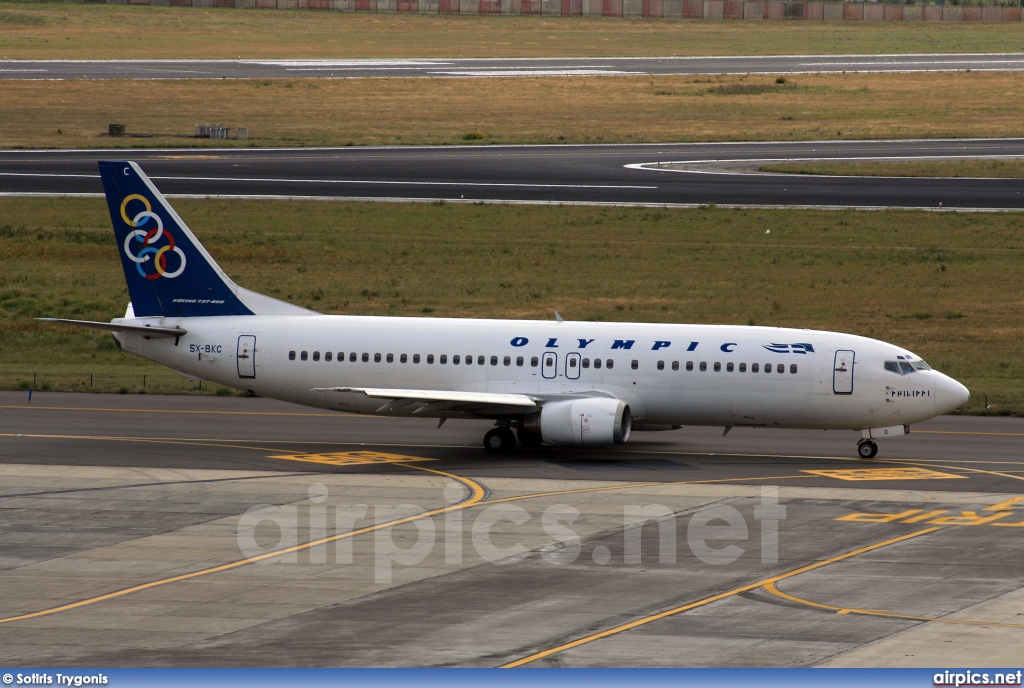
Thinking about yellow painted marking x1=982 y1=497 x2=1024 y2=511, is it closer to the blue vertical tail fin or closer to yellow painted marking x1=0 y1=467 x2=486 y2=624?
yellow painted marking x1=0 y1=467 x2=486 y2=624

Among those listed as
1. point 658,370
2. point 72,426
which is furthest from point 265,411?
point 658,370

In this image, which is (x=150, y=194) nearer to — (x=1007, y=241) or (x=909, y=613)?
(x=909, y=613)

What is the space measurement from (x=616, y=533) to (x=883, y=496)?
8.77 m

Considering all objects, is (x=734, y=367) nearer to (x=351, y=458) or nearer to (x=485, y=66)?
(x=351, y=458)

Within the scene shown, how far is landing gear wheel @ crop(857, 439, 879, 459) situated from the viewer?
43.2m

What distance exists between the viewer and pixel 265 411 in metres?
51.7

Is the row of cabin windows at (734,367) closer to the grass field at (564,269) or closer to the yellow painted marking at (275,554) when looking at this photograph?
the yellow painted marking at (275,554)

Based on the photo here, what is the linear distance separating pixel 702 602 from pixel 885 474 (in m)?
15.3

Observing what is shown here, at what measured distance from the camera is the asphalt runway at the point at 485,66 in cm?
14688

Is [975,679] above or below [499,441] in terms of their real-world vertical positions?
above

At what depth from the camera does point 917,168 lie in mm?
99000

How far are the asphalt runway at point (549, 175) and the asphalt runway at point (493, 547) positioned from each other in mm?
42357

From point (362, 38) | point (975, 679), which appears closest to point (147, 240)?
point (975, 679)

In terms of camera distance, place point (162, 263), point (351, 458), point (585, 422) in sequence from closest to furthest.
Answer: point (585, 422) < point (351, 458) < point (162, 263)
